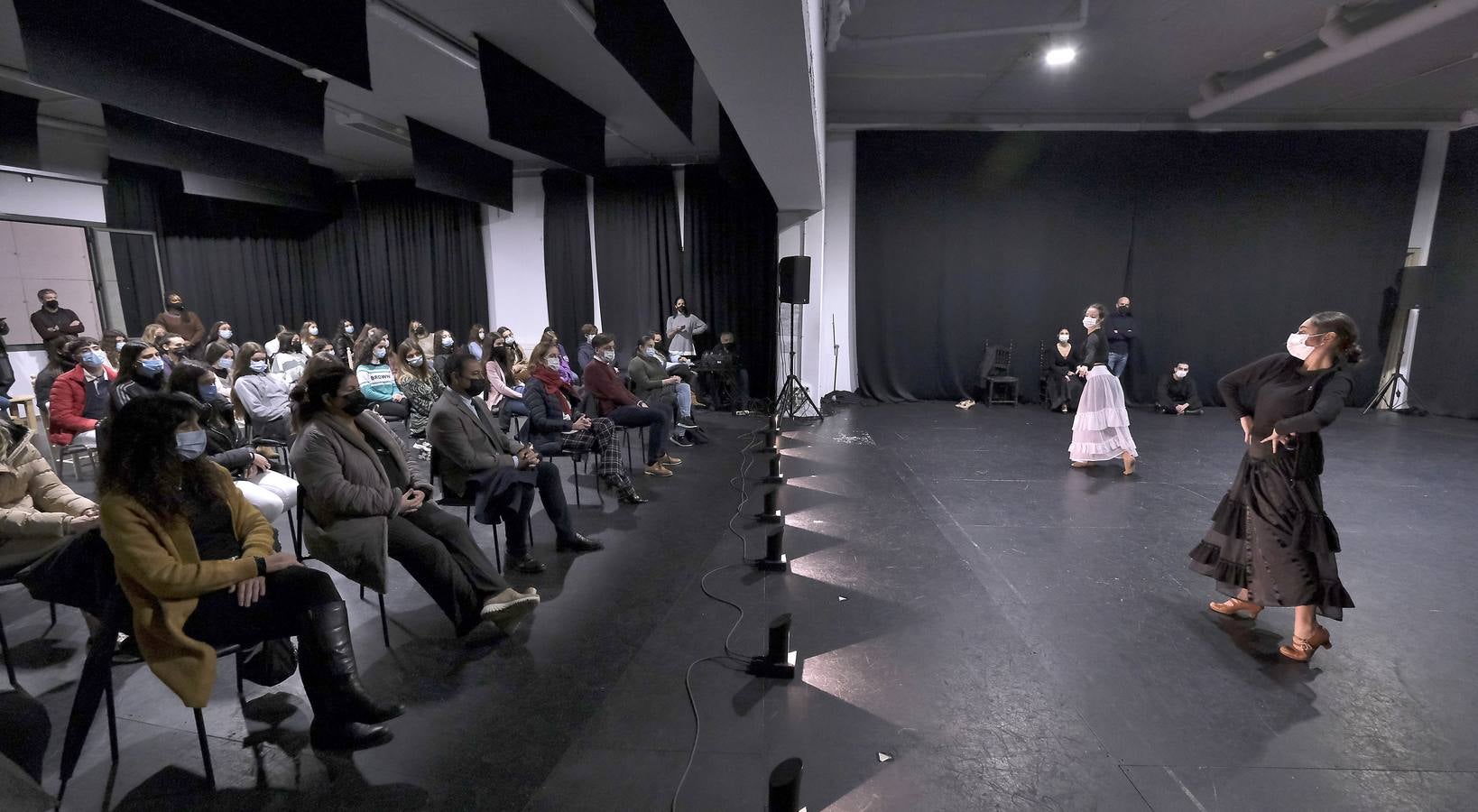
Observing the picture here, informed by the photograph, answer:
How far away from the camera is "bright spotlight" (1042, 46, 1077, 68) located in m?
5.10

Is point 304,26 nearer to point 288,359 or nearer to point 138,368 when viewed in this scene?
point 138,368

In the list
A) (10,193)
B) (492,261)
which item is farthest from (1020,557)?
(10,193)

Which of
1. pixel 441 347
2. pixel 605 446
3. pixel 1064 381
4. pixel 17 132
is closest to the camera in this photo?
pixel 605 446

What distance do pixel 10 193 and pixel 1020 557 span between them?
1008 cm

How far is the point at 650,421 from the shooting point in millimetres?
4746

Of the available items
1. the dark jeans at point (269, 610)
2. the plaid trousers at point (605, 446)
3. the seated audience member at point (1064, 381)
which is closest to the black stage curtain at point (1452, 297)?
the seated audience member at point (1064, 381)

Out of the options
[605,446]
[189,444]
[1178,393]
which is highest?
[189,444]

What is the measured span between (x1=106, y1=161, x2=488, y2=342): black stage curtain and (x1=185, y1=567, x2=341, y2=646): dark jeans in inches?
332

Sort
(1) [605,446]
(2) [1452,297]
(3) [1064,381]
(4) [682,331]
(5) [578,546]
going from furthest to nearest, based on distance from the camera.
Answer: (4) [682,331] < (3) [1064,381] < (2) [1452,297] < (1) [605,446] < (5) [578,546]

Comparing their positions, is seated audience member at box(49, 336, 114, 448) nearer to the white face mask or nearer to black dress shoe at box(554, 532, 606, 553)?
black dress shoe at box(554, 532, 606, 553)

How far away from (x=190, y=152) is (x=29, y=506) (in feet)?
11.9

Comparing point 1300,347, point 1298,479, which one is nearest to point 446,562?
point 1298,479

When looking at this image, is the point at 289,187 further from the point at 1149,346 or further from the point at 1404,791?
the point at 1149,346

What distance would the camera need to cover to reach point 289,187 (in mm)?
6688
